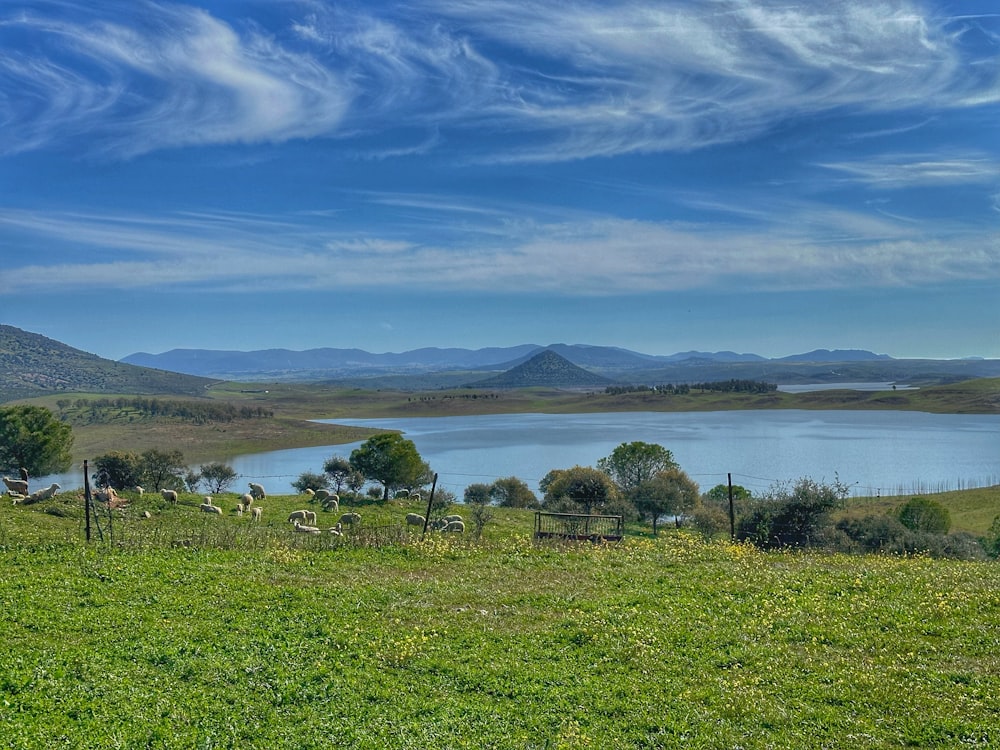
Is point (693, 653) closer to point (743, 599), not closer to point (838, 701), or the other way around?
A: point (838, 701)

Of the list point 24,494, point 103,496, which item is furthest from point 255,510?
point 24,494

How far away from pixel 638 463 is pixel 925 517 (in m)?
23.3

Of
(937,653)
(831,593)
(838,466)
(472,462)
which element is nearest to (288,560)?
(831,593)

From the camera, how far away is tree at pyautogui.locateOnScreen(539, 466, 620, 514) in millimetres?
44875

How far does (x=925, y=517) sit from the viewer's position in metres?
43.3

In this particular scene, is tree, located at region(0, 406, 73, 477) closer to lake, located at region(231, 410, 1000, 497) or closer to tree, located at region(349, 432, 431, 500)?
tree, located at region(349, 432, 431, 500)

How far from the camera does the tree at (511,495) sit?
55.1m

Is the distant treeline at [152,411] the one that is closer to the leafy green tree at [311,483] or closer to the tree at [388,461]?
the leafy green tree at [311,483]

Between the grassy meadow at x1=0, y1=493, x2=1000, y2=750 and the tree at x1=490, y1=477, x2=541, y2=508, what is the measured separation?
123 feet

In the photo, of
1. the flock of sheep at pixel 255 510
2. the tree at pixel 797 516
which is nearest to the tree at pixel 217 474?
the flock of sheep at pixel 255 510

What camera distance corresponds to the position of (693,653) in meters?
10.8

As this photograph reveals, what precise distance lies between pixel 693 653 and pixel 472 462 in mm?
77739

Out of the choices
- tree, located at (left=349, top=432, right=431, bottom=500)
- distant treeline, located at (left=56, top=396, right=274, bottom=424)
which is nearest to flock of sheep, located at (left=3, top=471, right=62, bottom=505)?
tree, located at (left=349, top=432, right=431, bottom=500)

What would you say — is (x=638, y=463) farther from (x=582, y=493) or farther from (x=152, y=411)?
(x=152, y=411)
